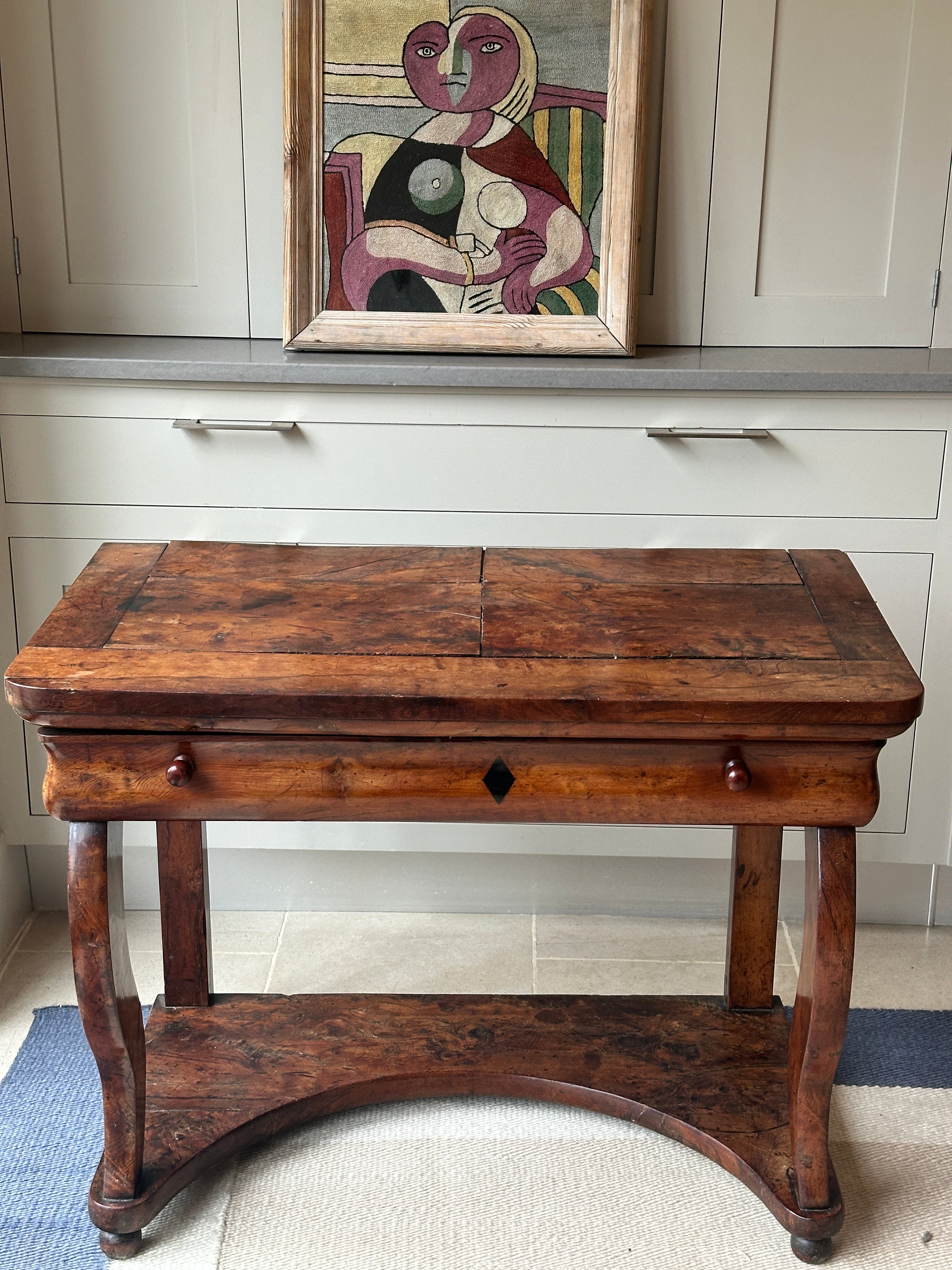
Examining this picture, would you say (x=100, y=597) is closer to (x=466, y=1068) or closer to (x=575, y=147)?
(x=466, y=1068)

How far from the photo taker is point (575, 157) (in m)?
2.30

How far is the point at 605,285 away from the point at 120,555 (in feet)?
3.46

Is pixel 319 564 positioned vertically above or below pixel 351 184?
below

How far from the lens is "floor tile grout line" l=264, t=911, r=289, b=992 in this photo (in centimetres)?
233

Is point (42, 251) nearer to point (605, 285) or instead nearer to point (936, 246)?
point (605, 285)

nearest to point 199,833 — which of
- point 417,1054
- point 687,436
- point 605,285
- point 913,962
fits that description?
point 417,1054

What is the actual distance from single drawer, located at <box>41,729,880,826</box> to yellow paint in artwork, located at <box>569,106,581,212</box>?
4.09 ft

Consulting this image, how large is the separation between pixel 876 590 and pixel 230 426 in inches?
47.8

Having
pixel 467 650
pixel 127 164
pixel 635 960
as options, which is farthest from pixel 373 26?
pixel 635 960

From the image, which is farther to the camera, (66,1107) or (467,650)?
(66,1107)

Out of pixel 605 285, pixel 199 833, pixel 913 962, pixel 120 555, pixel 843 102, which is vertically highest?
pixel 843 102

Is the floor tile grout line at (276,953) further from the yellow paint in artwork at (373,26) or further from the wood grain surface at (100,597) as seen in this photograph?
the yellow paint in artwork at (373,26)

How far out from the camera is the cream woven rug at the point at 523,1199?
1.73 meters

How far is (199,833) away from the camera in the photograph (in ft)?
6.55
